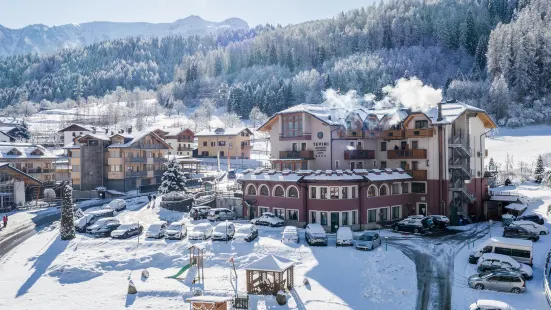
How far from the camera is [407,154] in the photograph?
5041 cm

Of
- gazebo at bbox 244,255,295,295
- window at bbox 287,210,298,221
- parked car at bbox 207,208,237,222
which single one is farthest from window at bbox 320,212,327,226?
gazebo at bbox 244,255,295,295

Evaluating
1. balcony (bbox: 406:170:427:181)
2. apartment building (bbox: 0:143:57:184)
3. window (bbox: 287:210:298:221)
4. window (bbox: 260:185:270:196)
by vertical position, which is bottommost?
window (bbox: 287:210:298:221)

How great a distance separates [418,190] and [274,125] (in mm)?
18892

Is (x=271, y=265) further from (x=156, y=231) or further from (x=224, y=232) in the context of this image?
(x=156, y=231)

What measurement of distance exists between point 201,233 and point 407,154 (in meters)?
24.7

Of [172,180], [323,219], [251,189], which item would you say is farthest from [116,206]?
[323,219]

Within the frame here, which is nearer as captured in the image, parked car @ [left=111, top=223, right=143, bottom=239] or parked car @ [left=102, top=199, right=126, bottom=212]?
parked car @ [left=111, top=223, right=143, bottom=239]

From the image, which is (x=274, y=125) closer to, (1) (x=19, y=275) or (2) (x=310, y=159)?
(2) (x=310, y=159)

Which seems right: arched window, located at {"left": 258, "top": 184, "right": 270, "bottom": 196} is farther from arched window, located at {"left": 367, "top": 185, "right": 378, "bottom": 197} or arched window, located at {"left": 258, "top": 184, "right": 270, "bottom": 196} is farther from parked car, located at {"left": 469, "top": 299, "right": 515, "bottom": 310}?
parked car, located at {"left": 469, "top": 299, "right": 515, "bottom": 310}

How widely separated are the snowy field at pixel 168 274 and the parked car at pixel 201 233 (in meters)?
0.98

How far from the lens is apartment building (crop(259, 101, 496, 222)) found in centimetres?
4916

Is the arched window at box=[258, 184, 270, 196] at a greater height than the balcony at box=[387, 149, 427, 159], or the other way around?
the balcony at box=[387, 149, 427, 159]

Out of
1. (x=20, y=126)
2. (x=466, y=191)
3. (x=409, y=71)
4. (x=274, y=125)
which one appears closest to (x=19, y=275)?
(x=274, y=125)

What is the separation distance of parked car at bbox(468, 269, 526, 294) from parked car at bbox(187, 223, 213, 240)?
22.6 metres
